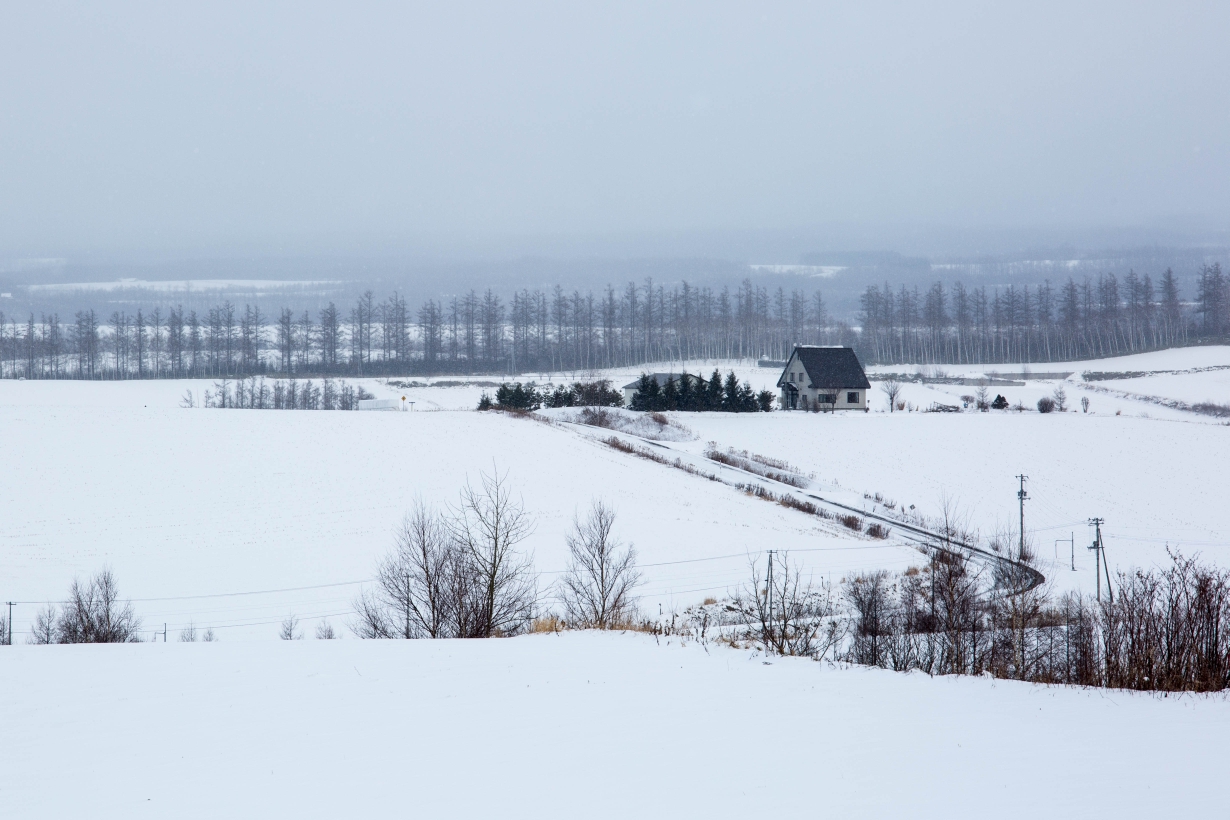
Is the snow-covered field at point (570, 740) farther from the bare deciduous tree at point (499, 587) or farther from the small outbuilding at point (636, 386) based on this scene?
the small outbuilding at point (636, 386)

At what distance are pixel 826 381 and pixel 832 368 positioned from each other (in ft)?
6.45

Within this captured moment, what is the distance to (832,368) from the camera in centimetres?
7225

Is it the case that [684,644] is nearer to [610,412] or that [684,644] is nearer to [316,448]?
[316,448]

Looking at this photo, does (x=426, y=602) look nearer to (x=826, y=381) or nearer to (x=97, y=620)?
(x=97, y=620)

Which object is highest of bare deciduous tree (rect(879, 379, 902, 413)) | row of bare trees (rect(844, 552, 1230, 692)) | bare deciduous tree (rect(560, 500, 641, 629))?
bare deciduous tree (rect(879, 379, 902, 413))

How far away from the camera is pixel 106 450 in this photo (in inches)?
1654

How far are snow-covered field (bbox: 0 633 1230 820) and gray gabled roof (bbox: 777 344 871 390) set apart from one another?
196ft

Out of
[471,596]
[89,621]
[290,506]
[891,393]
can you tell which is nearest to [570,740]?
[471,596]

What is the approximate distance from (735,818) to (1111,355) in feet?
425

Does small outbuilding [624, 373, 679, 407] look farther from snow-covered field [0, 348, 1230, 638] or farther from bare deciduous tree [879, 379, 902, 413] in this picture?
bare deciduous tree [879, 379, 902, 413]

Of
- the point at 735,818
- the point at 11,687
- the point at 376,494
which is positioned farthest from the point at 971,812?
the point at 376,494

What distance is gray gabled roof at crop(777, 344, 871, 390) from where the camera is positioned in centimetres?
7094

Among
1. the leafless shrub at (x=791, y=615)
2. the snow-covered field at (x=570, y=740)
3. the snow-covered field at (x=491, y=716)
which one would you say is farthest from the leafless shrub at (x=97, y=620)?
the leafless shrub at (x=791, y=615)

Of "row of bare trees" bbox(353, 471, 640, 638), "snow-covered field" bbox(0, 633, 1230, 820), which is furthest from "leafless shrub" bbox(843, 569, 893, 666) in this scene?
"row of bare trees" bbox(353, 471, 640, 638)
